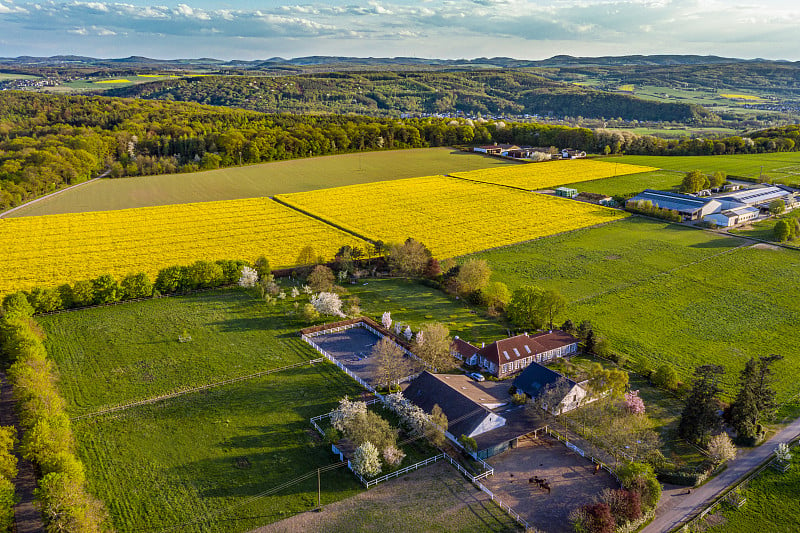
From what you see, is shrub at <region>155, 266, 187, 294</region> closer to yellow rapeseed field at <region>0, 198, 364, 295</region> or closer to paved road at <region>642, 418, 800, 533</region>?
yellow rapeseed field at <region>0, 198, 364, 295</region>

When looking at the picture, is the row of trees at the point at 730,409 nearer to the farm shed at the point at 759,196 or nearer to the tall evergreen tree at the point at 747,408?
the tall evergreen tree at the point at 747,408

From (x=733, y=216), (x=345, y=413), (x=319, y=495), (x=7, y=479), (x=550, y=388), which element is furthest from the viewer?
(x=733, y=216)

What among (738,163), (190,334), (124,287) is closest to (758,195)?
(738,163)

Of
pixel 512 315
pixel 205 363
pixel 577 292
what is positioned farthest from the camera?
pixel 577 292

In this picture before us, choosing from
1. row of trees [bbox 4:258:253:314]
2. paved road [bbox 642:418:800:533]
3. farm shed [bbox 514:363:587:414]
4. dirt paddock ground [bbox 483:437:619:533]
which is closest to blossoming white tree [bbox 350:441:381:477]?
dirt paddock ground [bbox 483:437:619:533]

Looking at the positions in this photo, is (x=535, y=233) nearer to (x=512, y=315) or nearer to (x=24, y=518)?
(x=512, y=315)

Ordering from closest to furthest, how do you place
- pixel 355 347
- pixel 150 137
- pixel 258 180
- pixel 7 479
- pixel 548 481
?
pixel 7 479
pixel 548 481
pixel 355 347
pixel 258 180
pixel 150 137

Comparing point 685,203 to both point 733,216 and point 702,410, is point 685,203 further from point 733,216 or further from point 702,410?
point 702,410

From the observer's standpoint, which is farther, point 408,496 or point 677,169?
point 677,169

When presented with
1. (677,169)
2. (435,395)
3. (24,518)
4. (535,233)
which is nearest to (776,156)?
(677,169)
